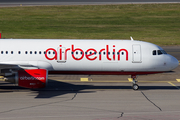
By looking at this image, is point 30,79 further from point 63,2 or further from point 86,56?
point 63,2

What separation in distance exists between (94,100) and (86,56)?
172 inches

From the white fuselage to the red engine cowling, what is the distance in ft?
5.66

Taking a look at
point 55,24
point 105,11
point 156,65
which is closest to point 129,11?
point 105,11

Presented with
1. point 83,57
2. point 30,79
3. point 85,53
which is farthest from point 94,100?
point 30,79

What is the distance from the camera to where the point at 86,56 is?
2609 centimetres

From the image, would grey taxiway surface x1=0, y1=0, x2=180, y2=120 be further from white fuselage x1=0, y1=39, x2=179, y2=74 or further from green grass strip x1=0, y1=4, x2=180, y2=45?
green grass strip x1=0, y1=4, x2=180, y2=45

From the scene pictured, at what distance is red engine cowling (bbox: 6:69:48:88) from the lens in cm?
2406

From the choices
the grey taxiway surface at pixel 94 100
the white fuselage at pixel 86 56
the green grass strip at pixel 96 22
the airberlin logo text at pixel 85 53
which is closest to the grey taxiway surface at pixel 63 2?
the green grass strip at pixel 96 22

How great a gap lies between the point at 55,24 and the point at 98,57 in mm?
43422

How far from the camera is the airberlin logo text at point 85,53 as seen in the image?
85.3 ft

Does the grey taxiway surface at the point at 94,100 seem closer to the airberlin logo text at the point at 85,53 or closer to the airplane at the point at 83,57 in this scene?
the airplane at the point at 83,57

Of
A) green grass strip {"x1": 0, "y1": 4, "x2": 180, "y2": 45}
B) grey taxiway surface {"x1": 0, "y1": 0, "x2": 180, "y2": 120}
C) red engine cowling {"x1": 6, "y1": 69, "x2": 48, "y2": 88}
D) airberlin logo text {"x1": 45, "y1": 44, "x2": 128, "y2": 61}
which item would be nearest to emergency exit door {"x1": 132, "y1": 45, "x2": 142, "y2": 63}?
airberlin logo text {"x1": 45, "y1": 44, "x2": 128, "y2": 61}

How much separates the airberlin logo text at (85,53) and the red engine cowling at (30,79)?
2.27 meters

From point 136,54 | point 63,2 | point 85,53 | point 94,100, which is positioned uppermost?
point 63,2
